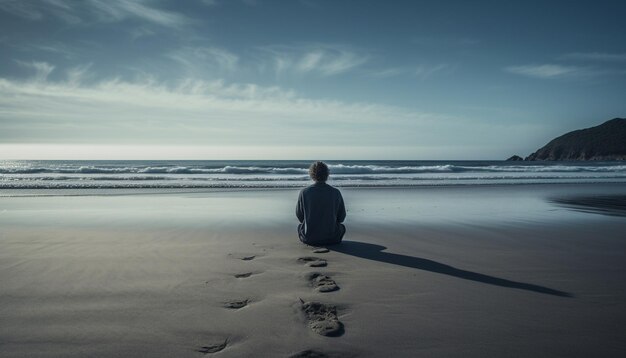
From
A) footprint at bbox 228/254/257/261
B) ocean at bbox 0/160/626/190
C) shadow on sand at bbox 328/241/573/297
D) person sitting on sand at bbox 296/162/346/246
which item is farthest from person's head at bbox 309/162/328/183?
ocean at bbox 0/160/626/190

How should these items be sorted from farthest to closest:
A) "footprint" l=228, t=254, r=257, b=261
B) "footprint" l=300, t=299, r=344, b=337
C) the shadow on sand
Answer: "footprint" l=228, t=254, r=257, b=261 < the shadow on sand < "footprint" l=300, t=299, r=344, b=337

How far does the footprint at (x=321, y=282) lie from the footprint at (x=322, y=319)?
1.32 ft

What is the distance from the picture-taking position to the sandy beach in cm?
262

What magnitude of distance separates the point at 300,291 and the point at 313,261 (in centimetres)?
125

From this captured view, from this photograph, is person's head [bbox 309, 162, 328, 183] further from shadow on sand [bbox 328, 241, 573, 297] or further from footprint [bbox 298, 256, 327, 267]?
footprint [bbox 298, 256, 327, 267]

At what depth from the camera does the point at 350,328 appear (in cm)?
283

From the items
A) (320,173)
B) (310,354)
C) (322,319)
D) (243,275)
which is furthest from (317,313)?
(320,173)

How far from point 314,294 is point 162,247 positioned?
117 inches

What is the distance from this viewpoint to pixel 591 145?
91812mm

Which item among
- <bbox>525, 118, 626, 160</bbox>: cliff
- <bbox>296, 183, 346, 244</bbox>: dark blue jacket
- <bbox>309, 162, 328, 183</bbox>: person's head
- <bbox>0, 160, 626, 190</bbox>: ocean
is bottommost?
<bbox>0, 160, 626, 190</bbox>: ocean

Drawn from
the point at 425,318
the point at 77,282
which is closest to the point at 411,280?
the point at 425,318

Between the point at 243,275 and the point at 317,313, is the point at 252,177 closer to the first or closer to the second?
the point at 243,275

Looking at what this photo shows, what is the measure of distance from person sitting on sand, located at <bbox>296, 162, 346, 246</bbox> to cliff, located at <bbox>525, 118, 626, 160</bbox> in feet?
330

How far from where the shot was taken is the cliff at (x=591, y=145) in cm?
8638
